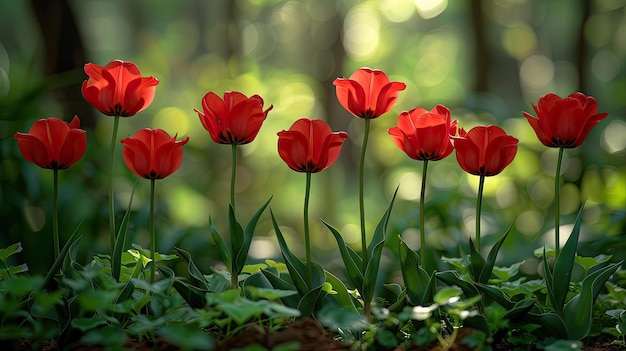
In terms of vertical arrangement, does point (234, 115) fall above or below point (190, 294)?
above

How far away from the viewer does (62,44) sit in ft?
8.77

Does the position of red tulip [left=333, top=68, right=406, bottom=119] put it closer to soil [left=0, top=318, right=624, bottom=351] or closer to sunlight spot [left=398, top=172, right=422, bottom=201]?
soil [left=0, top=318, right=624, bottom=351]

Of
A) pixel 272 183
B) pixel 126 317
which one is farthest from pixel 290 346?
pixel 272 183

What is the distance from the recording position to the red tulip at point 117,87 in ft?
3.22

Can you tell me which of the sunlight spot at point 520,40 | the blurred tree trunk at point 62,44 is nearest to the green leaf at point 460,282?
the blurred tree trunk at point 62,44

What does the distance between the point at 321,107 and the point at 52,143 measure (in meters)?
6.05

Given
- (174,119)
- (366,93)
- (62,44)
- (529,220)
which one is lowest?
(529,220)

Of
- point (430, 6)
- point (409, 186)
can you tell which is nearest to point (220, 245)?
point (409, 186)

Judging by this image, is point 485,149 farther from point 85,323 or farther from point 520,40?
point 520,40

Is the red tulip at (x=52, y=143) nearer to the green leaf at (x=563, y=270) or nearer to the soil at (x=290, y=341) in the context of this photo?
the soil at (x=290, y=341)

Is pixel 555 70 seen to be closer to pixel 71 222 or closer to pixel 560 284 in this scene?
pixel 71 222

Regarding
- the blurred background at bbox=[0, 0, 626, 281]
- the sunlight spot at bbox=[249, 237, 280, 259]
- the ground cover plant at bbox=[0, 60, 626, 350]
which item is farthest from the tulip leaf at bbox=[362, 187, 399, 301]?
the sunlight spot at bbox=[249, 237, 280, 259]

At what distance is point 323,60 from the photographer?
262 inches

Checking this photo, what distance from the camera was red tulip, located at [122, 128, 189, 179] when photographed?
958mm
